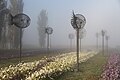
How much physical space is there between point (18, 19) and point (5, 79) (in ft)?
36.7

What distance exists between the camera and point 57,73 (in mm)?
17234

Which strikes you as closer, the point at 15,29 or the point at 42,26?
the point at 15,29

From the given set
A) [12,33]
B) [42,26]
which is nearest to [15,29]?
[12,33]

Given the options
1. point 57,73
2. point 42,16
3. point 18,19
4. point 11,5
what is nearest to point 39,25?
point 42,16

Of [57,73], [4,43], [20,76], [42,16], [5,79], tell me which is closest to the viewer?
[5,79]

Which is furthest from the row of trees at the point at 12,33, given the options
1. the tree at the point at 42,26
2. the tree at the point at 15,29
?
the tree at the point at 42,26

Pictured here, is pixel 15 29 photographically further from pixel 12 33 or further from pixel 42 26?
pixel 42 26

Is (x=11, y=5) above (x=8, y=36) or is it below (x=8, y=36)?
above

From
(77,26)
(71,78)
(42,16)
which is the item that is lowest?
(71,78)

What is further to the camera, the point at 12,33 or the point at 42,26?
the point at 42,26

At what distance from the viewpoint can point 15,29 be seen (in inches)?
2549

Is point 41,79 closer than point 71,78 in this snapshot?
Yes

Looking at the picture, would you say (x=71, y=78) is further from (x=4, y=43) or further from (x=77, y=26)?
(x=4, y=43)

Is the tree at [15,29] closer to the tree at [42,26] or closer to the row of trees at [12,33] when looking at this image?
the row of trees at [12,33]
